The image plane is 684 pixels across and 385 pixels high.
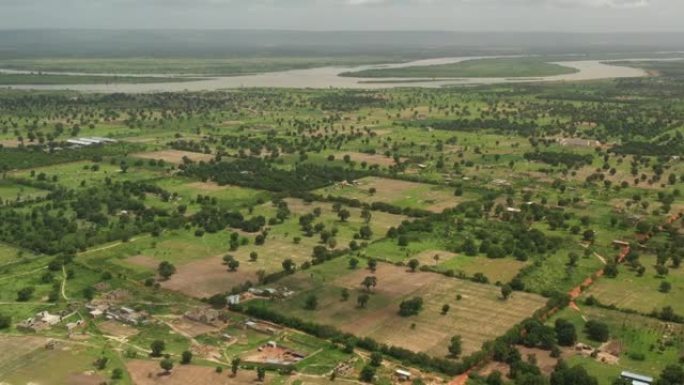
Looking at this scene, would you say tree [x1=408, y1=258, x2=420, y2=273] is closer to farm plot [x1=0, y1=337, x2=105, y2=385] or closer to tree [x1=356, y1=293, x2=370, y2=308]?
tree [x1=356, y1=293, x2=370, y2=308]

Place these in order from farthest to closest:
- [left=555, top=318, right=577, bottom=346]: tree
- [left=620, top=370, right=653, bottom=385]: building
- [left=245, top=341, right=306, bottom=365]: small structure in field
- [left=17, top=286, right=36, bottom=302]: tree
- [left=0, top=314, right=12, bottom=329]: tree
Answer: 1. [left=17, top=286, right=36, bottom=302]: tree
2. [left=0, top=314, right=12, bottom=329]: tree
3. [left=555, top=318, right=577, bottom=346]: tree
4. [left=245, top=341, right=306, bottom=365]: small structure in field
5. [left=620, top=370, right=653, bottom=385]: building

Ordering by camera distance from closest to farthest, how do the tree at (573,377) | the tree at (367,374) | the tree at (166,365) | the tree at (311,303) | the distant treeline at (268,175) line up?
the tree at (573,377) < the tree at (367,374) < the tree at (166,365) < the tree at (311,303) < the distant treeline at (268,175)

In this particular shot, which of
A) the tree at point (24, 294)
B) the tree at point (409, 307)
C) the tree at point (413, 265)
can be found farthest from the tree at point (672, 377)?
the tree at point (24, 294)

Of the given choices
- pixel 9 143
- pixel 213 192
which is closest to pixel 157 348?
pixel 213 192

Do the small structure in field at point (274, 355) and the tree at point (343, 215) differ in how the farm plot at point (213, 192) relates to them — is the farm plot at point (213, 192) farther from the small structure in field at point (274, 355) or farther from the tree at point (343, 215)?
the small structure in field at point (274, 355)

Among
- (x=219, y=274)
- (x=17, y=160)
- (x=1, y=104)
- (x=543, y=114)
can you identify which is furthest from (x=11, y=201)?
(x=543, y=114)

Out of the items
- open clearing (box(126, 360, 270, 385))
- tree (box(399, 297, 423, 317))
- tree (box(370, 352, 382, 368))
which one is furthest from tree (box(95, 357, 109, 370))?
tree (box(399, 297, 423, 317))
